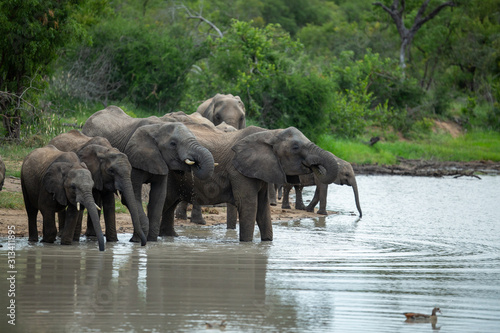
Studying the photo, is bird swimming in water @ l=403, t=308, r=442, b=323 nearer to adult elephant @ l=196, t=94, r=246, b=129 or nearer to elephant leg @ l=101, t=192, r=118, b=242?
elephant leg @ l=101, t=192, r=118, b=242

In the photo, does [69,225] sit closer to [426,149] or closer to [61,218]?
[61,218]

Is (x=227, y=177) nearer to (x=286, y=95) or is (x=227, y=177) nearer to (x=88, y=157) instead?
(x=88, y=157)

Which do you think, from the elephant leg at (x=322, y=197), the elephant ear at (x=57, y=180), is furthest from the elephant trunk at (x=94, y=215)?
the elephant leg at (x=322, y=197)

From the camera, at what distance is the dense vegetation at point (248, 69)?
53.5 ft

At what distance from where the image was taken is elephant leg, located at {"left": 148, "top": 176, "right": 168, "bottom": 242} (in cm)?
1009

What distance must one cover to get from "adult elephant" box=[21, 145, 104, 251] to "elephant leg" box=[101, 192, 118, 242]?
470mm

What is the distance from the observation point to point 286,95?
26.1 metres

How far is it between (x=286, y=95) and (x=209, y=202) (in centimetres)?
1587

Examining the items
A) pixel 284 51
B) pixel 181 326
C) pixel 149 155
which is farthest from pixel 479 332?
pixel 284 51

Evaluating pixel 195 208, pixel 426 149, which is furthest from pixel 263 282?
pixel 426 149

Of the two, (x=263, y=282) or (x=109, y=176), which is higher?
(x=109, y=176)

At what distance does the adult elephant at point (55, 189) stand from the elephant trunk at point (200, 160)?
125 centimetres

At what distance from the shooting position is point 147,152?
995 cm

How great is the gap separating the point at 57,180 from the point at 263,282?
2848mm
